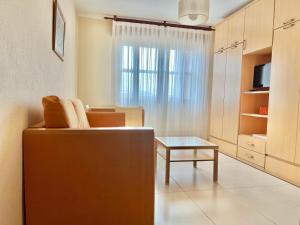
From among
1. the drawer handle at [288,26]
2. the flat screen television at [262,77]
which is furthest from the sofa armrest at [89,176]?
the flat screen television at [262,77]

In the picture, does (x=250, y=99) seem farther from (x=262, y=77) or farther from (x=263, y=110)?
(x=262, y=77)

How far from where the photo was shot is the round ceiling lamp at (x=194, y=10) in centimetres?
228

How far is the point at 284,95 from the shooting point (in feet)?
8.60

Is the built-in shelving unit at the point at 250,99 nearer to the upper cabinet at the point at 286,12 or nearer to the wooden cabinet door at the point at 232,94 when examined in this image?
the wooden cabinet door at the point at 232,94

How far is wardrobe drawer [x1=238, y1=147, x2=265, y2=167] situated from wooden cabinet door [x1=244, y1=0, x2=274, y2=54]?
144 centimetres

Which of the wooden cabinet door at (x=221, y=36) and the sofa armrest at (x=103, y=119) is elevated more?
the wooden cabinet door at (x=221, y=36)

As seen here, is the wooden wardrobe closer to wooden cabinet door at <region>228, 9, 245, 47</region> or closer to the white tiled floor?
wooden cabinet door at <region>228, 9, 245, 47</region>

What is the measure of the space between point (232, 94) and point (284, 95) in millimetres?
1110

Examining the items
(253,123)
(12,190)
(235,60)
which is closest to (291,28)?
(235,60)

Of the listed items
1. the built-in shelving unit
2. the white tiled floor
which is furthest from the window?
the white tiled floor

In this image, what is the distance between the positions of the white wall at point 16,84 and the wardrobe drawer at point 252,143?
2677 millimetres

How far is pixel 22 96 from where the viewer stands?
4.38ft

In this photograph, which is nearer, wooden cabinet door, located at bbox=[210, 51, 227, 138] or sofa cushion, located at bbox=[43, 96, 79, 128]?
sofa cushion, located at bbox=[43, 96, 79, 128]

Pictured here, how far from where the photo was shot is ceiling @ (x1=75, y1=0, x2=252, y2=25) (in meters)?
3.48
